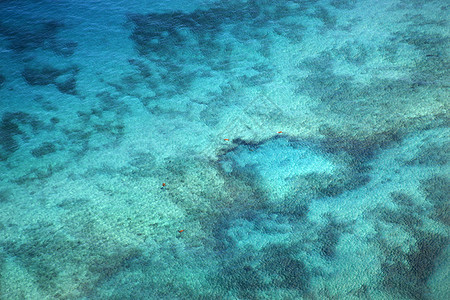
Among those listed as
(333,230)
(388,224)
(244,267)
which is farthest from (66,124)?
(388,224)

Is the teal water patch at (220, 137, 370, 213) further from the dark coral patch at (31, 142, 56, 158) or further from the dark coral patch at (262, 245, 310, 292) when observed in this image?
the dark coral patch at (31, 142, 56, 158)

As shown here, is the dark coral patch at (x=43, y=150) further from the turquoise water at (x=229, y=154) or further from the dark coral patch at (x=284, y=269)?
the dark coral patch at (x=284, y=269)

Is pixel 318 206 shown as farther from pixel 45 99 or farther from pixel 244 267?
pixel 45 99

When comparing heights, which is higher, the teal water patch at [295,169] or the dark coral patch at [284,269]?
the teal water patch at [295,169]

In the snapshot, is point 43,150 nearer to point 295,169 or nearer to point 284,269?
point 295,169

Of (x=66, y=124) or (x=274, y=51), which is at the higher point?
(x=274, y=51)

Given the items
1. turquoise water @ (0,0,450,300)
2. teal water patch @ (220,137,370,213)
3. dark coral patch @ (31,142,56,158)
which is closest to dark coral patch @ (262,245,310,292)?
turquoise water @ (0,0,450,300)

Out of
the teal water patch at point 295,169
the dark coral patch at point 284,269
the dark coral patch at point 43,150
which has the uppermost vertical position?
the teal water patch at point 295,169

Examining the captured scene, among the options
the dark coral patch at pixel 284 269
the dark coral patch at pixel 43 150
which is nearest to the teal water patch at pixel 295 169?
the dark coral patch at pixel 284 269

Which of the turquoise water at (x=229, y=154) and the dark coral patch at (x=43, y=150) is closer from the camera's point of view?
the turquoise water at (x=229, y=154)
